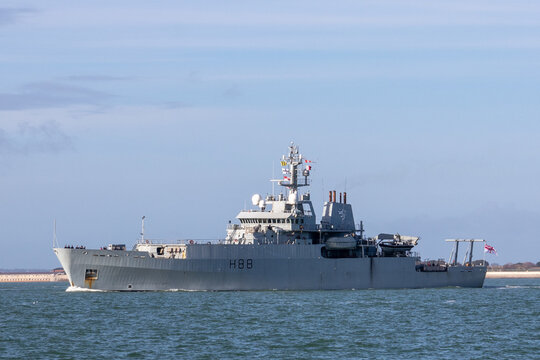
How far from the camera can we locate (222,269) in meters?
66.1

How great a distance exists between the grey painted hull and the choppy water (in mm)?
1064

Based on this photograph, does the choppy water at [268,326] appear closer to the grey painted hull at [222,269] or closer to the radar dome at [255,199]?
the grey painted hull at [222,269]

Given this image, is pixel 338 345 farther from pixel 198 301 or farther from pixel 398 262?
pixel 398 262

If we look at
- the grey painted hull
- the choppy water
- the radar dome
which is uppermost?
the radar dome

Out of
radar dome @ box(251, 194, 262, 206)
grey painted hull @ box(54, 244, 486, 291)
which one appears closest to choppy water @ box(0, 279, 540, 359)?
grey painted hull @ box(54, 244, 486, 291)

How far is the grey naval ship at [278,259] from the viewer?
212ft

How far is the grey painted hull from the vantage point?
6444cm

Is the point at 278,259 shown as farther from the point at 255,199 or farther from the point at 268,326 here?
the point at 268,326

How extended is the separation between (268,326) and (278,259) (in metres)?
20.6

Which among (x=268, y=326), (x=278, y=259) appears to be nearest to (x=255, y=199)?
(x=278, y=259)

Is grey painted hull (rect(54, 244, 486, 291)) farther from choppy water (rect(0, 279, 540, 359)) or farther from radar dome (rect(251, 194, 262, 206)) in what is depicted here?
radar dome (rect(251, 194, 262, 206))

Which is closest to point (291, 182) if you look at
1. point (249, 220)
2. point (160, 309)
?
point (249, 220)

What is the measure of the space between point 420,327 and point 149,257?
78.4 ft

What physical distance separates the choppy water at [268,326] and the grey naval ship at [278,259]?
1248 millimetres
